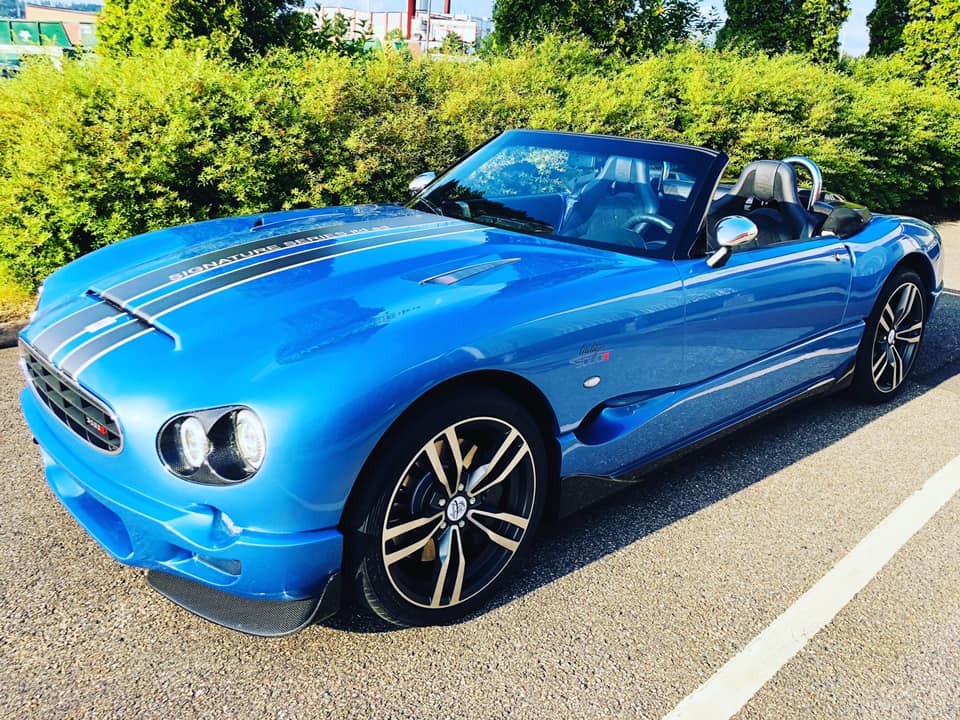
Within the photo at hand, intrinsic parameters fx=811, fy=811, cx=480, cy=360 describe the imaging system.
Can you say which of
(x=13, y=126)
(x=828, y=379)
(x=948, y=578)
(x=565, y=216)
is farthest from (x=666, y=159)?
(x=13, y=126)

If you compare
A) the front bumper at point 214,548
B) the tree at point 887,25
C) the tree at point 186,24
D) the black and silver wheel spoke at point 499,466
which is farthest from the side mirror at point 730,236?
the tree at point 887,25

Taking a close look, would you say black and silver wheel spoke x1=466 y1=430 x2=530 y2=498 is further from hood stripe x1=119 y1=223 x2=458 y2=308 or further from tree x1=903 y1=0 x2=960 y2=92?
tree x1=903 y1=0 x2=960 y2=92

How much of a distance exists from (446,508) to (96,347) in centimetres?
111

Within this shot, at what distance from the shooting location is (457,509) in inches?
95.0

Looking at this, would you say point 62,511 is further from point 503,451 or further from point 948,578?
point 948,578

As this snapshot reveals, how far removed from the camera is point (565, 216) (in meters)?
3.39

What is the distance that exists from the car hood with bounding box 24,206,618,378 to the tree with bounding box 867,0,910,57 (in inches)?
701

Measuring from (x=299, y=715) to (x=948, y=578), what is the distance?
2.30 metres

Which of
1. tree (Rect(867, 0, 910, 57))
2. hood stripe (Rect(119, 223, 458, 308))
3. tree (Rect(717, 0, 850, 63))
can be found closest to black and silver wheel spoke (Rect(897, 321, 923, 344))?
hood stripe (Rect(119, 223, 458, 308))

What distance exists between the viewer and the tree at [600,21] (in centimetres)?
1176

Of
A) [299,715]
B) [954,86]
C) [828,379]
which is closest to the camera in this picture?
[299,715]

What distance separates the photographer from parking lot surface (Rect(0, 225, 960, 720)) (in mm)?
2150

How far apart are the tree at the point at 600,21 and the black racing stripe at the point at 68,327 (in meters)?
10.00

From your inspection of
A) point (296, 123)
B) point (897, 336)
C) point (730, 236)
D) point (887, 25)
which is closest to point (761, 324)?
point (730, 236)
